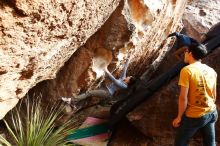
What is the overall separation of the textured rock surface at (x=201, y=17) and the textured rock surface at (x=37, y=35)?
4.70m

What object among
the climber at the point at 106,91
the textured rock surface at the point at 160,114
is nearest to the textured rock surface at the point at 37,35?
the climber at the point at 106,91

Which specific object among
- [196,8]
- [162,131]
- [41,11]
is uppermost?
[196,8]

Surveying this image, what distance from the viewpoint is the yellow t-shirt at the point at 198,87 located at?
161 inches

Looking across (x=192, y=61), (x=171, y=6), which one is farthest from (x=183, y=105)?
(x=171, y=6)

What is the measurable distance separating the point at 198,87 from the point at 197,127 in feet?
1.74

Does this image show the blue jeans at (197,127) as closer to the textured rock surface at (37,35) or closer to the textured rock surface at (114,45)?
the textured rock surface at (114,45)

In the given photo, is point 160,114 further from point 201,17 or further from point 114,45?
point 201,17

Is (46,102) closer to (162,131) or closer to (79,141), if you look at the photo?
(79,141)

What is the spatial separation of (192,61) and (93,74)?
184 centimetres

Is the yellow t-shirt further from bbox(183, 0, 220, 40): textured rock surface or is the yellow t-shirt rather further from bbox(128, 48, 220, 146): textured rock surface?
bbox(183, 0, 220, 40): textured rock surface

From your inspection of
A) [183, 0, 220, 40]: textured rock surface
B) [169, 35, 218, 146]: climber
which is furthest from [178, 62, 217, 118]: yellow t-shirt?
[183, 0, 220, 40]: textured rock surface

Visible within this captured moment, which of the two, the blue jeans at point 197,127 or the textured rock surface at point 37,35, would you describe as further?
the blue jeans at point 197,127

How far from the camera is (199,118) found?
425 centimetres

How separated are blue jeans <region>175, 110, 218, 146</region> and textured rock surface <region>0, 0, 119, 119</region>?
1715 mm
